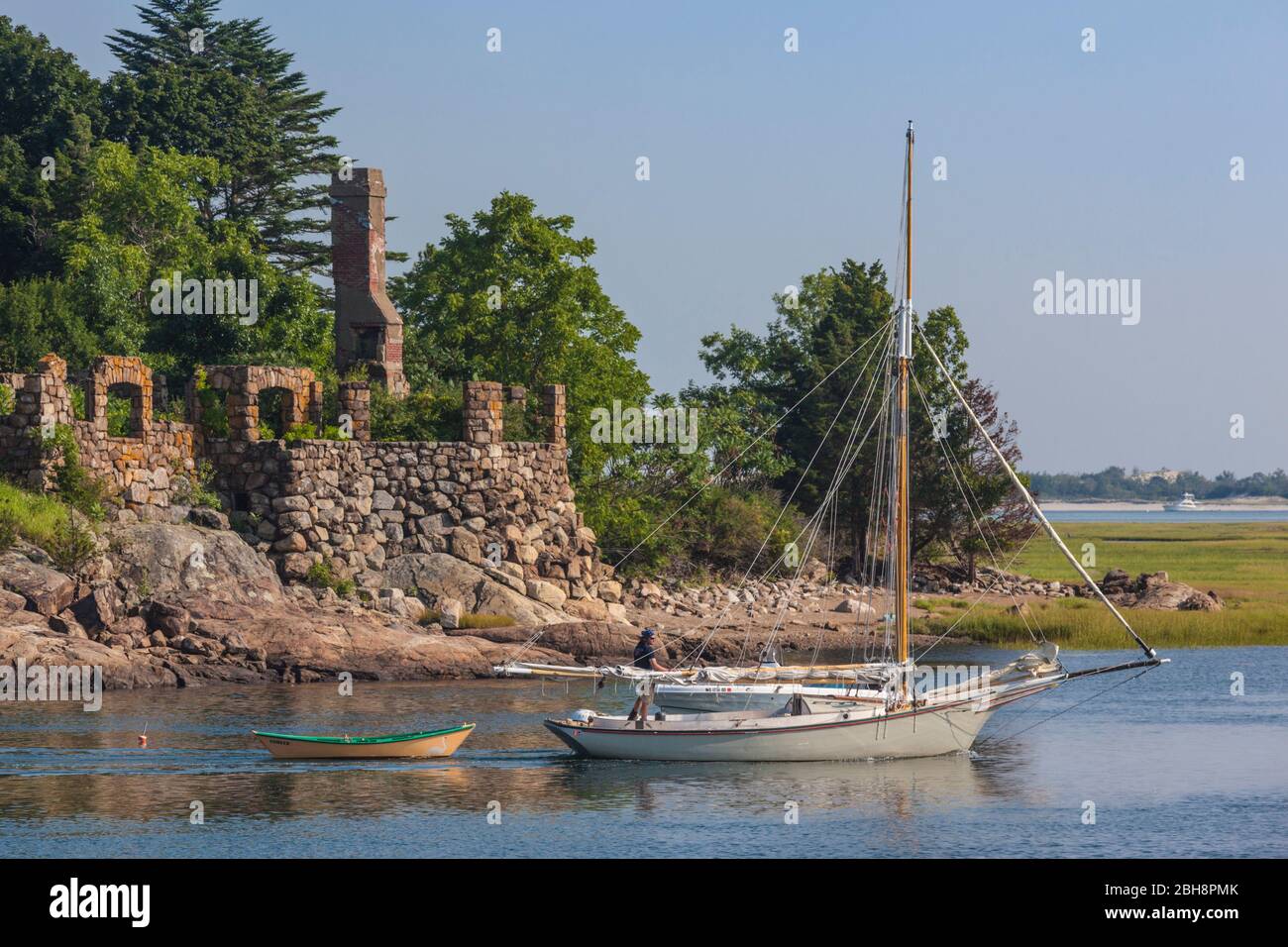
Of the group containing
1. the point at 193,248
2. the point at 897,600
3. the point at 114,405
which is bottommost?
the point at 897,600

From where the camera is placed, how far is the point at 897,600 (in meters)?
44.7

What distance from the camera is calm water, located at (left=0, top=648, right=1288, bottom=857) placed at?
34469 mm

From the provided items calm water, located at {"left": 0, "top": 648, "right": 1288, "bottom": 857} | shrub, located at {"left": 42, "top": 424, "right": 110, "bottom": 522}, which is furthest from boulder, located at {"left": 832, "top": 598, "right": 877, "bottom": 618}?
shrub, located at {"left": 42, "top": 424, "right": 110, "bottom": 522}

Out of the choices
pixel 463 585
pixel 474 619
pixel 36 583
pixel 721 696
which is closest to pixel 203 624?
pixel 36 583

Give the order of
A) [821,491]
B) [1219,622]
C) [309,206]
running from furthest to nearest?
[309,206]
[821,491]
[1219,622]

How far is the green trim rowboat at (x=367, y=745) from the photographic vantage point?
40781 millimetres

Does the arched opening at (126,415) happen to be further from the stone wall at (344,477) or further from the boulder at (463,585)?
the boulder at (463,585)

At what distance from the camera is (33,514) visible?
56125 millimetres

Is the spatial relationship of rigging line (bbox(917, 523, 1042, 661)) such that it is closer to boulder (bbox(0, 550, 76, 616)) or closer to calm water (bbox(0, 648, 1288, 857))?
calm water (bbox(0, 648, 1288, 857))

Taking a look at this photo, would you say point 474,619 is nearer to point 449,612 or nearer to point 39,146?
point 449,612

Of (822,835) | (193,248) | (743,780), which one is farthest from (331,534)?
(822,835)

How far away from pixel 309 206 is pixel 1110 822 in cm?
6763

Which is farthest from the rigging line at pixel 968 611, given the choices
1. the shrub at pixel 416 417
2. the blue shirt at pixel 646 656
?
the shrub at pixel 416 417
